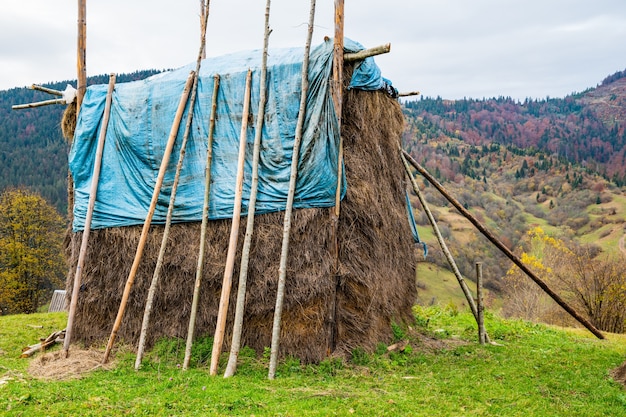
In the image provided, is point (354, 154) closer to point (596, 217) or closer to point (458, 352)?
point (458, 352)

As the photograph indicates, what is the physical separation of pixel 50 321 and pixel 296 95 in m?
9.93

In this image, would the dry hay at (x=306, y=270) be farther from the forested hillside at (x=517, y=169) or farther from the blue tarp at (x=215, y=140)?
the forested hillside at (x=517, y=169)

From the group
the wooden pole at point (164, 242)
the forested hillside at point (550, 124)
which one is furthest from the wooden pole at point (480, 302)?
the forested hillside at point (550, 124)

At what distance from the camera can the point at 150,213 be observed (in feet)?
27.6

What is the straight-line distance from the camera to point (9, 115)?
5312cm

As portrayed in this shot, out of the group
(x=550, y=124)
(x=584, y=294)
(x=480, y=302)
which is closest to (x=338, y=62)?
(x=480, y=302)

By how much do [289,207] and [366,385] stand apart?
110 inches

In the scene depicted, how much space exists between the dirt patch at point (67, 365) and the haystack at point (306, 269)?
1.80ft

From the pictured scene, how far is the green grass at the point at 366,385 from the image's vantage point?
236 inches

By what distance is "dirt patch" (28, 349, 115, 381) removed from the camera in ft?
25.6

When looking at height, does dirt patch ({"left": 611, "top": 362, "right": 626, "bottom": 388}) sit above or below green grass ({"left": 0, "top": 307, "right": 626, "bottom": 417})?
above

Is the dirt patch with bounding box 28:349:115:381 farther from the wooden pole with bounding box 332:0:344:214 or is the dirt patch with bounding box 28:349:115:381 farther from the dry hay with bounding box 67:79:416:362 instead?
the wooden pole with bounding box 332:0:344:214

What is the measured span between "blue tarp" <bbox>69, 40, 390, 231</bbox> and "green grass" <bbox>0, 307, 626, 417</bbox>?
8.40ft

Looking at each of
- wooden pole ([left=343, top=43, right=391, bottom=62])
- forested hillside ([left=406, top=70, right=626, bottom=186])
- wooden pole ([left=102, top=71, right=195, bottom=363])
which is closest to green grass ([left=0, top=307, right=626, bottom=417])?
wooden pole ([left=102, top=71, right=195, bottom=363])
